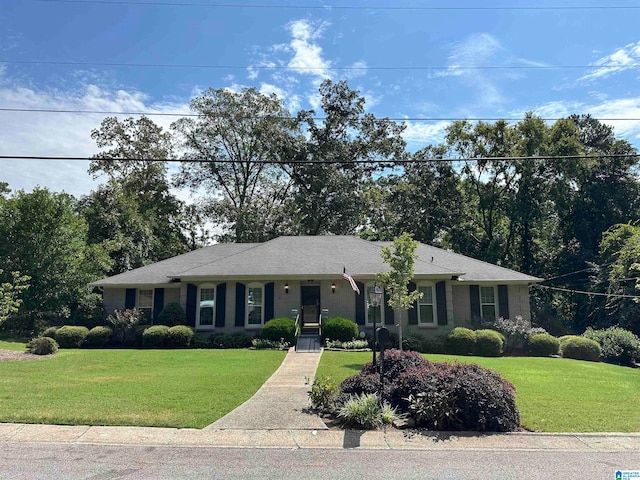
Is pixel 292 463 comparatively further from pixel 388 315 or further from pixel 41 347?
pixel 388 315

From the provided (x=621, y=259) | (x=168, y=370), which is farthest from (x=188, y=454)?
(x=621, y=259)

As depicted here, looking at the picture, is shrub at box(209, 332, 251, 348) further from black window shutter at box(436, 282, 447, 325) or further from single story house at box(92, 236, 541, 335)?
black window shutter at box(436, 282, 447, 325)

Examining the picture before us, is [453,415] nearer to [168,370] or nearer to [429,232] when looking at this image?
[168,370]

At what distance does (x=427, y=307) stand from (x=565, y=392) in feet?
33.6

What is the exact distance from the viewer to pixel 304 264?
21453 mm

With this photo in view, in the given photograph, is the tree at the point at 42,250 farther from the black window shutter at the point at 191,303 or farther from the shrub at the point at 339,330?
the shrub at the point at 339,330

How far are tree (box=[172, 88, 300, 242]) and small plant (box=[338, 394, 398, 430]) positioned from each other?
96.6ft

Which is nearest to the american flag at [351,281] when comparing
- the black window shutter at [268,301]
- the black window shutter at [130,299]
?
the black window shutter at [268,301]

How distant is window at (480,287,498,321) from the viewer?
21.2m

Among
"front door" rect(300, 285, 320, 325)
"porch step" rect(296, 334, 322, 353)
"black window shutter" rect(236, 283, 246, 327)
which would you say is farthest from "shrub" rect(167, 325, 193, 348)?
"front door" rect(300, 285, 320, 325)

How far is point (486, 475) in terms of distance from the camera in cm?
576

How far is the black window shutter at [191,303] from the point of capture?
2072 centimetres

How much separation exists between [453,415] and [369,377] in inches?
80.5

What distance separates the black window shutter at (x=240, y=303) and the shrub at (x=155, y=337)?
3.18 meters
